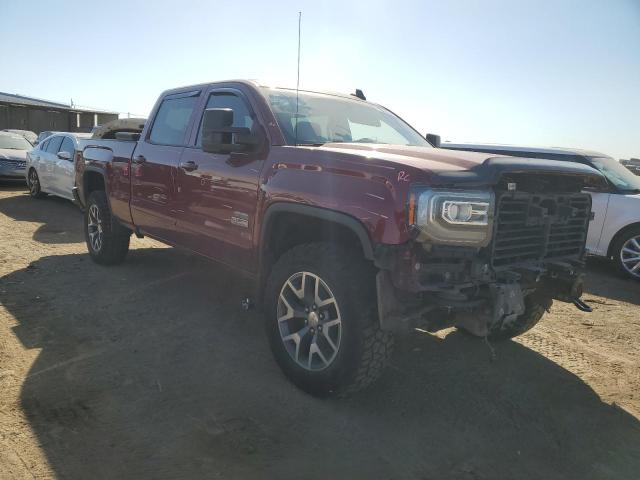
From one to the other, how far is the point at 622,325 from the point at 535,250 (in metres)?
2.36

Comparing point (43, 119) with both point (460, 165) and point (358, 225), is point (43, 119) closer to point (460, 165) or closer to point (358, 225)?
point (358, 225)

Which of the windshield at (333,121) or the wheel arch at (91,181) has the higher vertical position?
the windshield at (333,121)

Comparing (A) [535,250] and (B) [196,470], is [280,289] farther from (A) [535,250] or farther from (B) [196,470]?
(A) [535,250]

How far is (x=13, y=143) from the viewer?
46.8ft

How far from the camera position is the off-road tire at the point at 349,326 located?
287 cm

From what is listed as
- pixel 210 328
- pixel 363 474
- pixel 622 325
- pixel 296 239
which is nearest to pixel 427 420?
pixel 363 474

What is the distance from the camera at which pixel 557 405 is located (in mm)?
3256

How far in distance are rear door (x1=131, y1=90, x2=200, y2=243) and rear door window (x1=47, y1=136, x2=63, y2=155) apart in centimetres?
709

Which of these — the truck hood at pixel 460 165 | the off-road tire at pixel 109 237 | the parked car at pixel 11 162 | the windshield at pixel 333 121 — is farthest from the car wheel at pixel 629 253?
the parked car at pixel 11 162

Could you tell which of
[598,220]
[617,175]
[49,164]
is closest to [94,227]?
[49,164]

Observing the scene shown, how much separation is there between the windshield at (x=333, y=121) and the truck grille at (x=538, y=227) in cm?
141

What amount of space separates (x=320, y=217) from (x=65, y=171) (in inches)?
359

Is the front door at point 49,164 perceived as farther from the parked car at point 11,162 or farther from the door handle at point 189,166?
the door handle at point 189,166

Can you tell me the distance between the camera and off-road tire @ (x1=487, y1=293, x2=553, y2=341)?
11.7 feet
